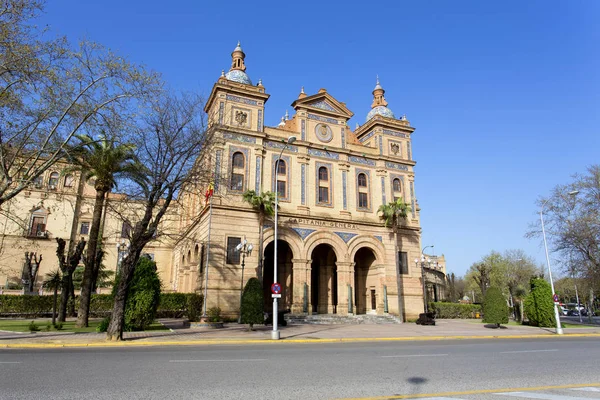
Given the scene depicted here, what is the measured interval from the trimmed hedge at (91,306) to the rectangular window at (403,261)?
17.6 meters

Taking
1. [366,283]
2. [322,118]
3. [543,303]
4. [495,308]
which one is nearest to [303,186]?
[322,118]

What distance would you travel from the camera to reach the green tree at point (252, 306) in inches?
813

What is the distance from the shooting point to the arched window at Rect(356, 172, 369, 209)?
33.9 meters

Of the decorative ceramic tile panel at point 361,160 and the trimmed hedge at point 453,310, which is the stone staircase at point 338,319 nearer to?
the trimmed hedge at point 453,310

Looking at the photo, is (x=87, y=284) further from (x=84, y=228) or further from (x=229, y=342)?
(x=84, y=228)

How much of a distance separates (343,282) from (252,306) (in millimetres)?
11770

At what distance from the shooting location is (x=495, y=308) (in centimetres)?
2545

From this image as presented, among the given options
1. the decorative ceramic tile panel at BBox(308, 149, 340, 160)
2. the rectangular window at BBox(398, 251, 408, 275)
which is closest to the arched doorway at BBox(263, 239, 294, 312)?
the decorative ceramic tile panel at BBox(308, 149, 340, 160)

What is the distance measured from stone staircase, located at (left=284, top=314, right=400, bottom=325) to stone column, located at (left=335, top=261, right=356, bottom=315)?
116 cm

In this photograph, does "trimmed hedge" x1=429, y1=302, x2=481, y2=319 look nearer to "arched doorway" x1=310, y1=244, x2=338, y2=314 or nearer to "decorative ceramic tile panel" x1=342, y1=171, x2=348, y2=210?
"arched doorway" x1=310, y1=244, x2=338, y2=314

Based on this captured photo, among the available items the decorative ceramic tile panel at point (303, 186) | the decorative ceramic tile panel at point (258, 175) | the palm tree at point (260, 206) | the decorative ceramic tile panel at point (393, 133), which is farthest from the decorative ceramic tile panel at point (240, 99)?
the decorative ceramic tile panel at point (393, 133)

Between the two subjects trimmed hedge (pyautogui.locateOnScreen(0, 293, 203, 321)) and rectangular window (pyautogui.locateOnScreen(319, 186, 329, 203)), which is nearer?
trimmed hedge (pyautogui.locateOnScreen(0, 293, 203, 321))

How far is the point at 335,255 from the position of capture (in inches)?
1277

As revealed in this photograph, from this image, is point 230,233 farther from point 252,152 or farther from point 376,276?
point 376,276
